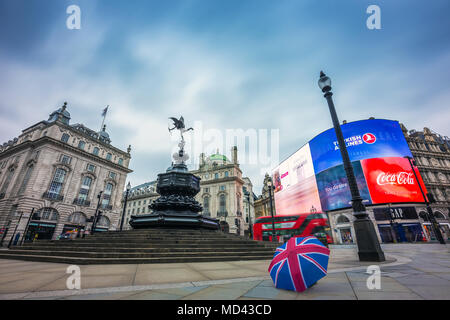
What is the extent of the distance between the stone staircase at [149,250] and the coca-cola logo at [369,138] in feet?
113

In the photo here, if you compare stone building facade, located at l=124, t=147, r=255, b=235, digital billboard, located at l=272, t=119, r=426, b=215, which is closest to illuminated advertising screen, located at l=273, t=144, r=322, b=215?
digital billboard, located at l=272, t=119, r=426, b=215

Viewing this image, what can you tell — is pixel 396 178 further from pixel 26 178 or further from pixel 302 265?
pixel 26 178

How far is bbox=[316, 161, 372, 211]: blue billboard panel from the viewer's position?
31381 mm

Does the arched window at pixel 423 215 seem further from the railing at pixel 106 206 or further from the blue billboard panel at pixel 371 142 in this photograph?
the railing at pixel 106 206

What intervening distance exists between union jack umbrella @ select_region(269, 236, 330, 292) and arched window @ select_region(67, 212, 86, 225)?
117 ft

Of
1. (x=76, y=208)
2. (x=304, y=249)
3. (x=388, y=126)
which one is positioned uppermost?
(x=388, y=126)

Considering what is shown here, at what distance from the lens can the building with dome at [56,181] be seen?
2473cm

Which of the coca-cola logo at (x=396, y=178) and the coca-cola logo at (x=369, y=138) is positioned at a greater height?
the coca-cola logo at (x=369, y=138)

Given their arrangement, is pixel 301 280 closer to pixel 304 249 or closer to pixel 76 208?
pixel 304 249

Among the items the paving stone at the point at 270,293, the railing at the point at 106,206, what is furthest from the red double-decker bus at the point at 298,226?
the railing at the point at 106,206

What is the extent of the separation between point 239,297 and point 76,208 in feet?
117

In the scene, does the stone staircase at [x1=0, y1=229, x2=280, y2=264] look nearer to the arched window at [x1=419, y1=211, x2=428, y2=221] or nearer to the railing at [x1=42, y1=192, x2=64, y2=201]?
the railing at [x1=42, y1=192, x2=64, y2=201]

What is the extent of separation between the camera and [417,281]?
299cm
